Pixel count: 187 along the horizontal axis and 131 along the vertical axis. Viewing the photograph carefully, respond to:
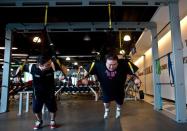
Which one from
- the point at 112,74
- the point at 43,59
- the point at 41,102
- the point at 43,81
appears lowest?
the point at 41,102

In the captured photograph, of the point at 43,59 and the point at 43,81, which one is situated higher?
the point at 43,59

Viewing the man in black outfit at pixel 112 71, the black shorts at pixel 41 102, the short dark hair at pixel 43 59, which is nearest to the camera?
the short dark hair at pixel 43 59

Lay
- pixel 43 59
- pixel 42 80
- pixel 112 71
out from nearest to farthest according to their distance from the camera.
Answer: pixel 43 59, pixel 42 80, pixel 112 71

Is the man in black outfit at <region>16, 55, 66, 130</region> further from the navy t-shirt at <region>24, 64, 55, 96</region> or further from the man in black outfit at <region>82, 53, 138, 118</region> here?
the man in black outfit at <region>82, 53, 138, 118</region>

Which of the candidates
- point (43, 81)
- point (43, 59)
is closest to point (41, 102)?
point (43, 81)

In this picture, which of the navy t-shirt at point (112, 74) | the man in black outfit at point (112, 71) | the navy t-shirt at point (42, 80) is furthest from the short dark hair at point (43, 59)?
the navy t-shirt at point (112, 74)

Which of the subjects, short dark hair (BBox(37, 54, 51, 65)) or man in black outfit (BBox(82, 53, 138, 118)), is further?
man in black outfit (BBox(82, 53, 138, 118))

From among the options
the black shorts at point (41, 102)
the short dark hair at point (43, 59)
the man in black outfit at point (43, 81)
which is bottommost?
the black shorts at point (41, 102)

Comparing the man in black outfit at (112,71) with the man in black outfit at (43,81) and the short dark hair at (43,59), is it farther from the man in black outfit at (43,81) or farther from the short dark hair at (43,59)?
the short dark hair at (43,59)

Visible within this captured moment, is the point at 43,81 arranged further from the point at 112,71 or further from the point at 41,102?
the point at 112,71

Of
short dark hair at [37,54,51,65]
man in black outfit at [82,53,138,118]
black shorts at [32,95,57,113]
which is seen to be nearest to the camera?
short dark hair at [37,54,51,65]

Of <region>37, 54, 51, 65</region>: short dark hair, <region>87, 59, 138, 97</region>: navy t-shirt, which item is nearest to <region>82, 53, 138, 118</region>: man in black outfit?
<region>87, 59, 138, 97</region>: navy t-shirt

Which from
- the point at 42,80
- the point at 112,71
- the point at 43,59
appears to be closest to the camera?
the point at 43,59

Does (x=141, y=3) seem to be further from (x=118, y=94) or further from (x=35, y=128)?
(x=35, y=128)
